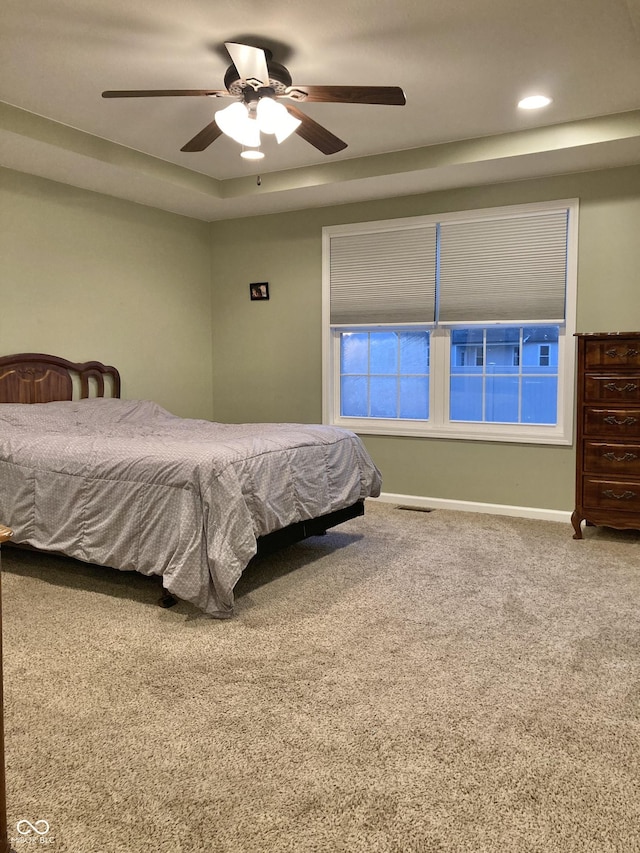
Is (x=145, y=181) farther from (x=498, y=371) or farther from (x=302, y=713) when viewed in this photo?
(x=302, y=713)

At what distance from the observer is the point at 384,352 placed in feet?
17.7

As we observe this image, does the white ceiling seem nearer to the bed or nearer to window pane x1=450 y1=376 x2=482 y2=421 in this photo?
window pane x1=450 y1=376 x2=482 y2=421

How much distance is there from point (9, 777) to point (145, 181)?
12.9 ft

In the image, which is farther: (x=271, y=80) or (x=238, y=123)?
(x=238, y=123)

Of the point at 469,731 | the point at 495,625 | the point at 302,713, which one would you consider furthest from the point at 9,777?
the point at 495,625

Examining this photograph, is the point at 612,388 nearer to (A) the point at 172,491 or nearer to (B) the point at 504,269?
(B) the point at 504,269

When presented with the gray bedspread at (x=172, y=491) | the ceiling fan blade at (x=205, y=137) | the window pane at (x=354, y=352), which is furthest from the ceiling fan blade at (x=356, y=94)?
the window pane at (x=354, y=352)

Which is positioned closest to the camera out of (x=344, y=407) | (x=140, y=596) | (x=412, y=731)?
(x=412, y=731)

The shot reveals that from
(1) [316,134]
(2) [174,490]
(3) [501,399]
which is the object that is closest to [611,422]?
(3) [501,399]

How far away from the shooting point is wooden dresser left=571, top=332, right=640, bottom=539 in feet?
12.8

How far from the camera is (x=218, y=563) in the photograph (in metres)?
2.73

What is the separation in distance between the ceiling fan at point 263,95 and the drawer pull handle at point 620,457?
8.03 ft

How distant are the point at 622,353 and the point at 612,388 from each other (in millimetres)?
218

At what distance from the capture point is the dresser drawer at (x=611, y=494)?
3946mm
